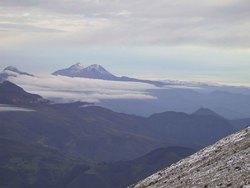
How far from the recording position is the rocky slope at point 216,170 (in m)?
53.9

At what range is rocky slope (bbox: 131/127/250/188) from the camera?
53.9 meters

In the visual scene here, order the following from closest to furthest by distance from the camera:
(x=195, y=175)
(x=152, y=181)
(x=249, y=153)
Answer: (x=249, y=153) < (x=195, y=175) < (x=152, y=181)

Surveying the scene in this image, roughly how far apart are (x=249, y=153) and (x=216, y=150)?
19777mm

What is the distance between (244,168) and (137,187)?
31.9 m

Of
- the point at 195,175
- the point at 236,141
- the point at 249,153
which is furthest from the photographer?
the point at 236,141

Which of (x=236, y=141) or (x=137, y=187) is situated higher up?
(x=236, y=141)

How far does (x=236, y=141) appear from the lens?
77750 mm

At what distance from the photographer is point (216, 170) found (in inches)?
2467

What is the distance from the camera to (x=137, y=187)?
83812 mm

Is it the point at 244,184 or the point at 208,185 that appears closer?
the point at 244,184

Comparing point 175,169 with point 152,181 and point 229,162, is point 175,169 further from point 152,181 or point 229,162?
point 229,162

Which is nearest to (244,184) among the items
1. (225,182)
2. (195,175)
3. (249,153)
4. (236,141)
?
(225,182)

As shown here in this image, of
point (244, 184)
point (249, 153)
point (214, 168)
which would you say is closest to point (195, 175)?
point (214, 168)

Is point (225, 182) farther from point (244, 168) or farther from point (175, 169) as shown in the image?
point (175, 169)
